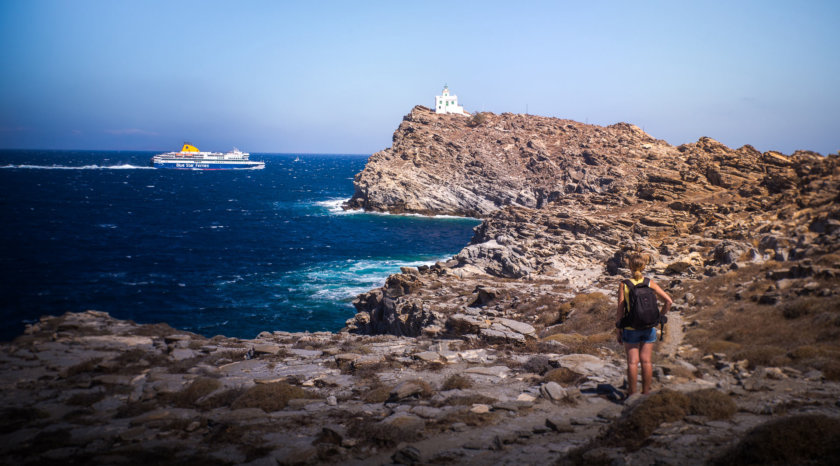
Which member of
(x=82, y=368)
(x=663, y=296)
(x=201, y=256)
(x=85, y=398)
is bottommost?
(x=201, y=256)

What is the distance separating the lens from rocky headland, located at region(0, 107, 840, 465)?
719 centimetres

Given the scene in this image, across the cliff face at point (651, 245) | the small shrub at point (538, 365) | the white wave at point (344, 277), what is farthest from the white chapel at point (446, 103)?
the small shrub at point (538, 365)

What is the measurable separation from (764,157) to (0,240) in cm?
7676

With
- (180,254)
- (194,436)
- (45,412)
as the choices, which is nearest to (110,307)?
(180,254)

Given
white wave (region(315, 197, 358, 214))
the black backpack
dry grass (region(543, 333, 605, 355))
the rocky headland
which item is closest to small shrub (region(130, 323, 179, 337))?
the rocky headland

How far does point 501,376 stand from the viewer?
37.0 feet

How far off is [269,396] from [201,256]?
156ft

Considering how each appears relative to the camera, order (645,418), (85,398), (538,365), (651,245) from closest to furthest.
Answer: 1. (645,418)
2. (85,398)
3. (538,365)
4. (651,245)

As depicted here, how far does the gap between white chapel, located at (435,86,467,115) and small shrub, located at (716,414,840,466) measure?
114758mm

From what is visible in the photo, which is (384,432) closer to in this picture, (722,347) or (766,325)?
(722,347)

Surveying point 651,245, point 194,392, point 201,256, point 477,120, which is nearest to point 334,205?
point 477,120

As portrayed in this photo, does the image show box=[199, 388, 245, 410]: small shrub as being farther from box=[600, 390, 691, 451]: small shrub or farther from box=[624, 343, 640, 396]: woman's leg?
box=[624, 343, 640, 396]: woman's leg

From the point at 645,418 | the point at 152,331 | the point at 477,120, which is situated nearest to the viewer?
the point at 645,418

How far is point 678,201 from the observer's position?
114 feet
